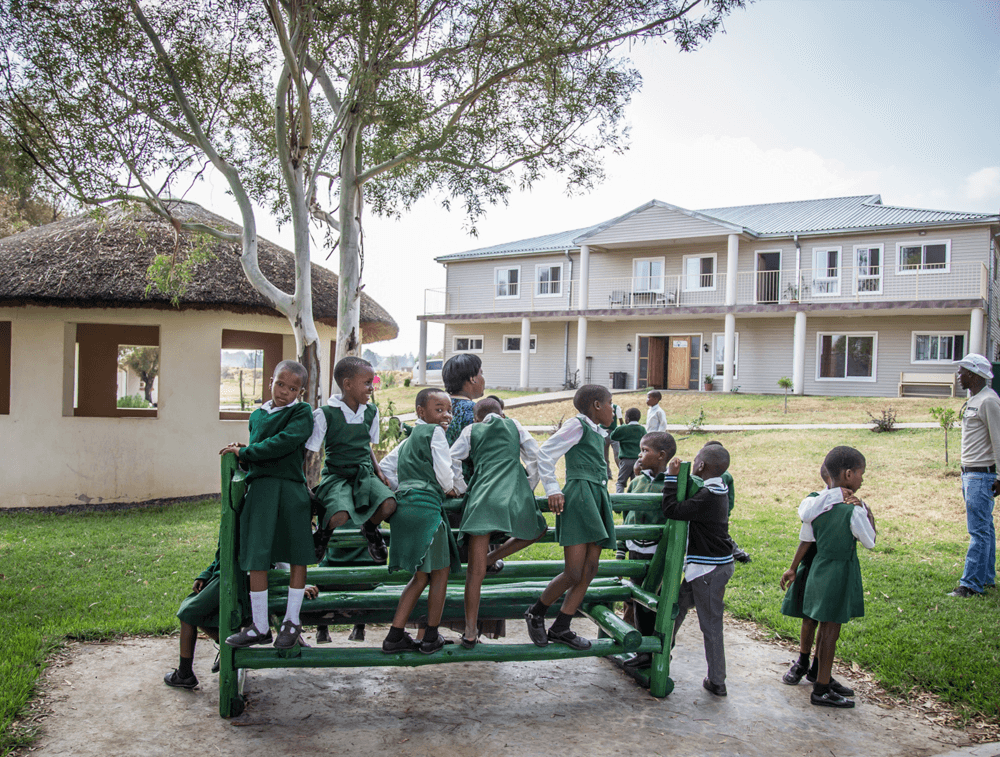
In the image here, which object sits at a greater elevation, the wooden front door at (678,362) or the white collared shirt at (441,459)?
the wooden front door at (678,362)

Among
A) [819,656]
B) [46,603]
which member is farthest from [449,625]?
[46,603]

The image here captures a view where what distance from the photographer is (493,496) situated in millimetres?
3873

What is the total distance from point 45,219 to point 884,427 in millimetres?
25338

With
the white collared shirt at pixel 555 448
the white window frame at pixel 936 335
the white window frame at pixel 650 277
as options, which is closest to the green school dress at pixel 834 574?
the white collared shirt at pixel 555 448

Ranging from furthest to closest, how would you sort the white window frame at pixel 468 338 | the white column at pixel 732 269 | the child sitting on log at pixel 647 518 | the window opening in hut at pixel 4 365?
the white window frame at pixel 468 338
the white column at pixel 732 269
the window opening in hut at pixel 4 365
the child sitting on log at pixel 647 518

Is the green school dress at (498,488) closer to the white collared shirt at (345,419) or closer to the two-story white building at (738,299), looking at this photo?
the white collared shirt at (345,419)

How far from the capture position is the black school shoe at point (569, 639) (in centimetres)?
405

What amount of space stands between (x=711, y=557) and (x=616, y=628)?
27.5 inches

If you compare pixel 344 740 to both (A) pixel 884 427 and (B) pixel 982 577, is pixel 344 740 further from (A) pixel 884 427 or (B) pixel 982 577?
(A) pixel 884 427

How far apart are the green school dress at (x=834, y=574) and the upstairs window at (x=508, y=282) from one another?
2672 centimetres

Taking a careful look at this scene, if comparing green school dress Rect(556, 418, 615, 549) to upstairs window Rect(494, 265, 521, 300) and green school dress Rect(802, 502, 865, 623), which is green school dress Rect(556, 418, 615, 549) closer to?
green school dress Rect(802, 502, 865, 623)

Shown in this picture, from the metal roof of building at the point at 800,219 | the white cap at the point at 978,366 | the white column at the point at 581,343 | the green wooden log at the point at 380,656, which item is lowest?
the green wooden log at the point at 380,656

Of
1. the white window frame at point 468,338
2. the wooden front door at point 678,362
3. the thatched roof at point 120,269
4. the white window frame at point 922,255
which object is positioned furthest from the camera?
the white window frame at point 468,338

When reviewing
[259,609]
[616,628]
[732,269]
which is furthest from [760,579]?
[732,269]
